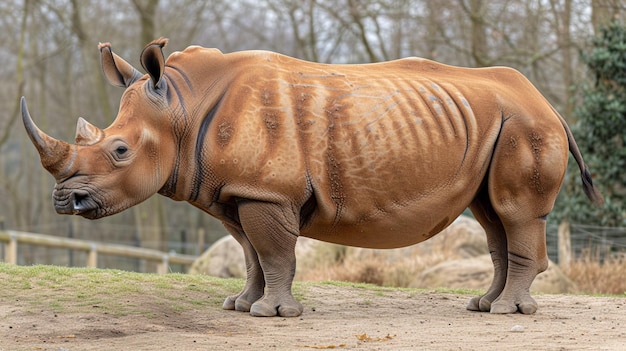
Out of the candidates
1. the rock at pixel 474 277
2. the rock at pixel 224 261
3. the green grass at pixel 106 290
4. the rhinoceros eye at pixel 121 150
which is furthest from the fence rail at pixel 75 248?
the rhinoceros eye at pixel 121 150

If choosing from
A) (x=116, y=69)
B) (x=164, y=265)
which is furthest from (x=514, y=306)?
(x=164, y=265)

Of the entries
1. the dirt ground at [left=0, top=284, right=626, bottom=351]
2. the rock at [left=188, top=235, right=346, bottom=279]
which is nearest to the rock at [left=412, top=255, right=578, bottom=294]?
the rock at [left=188, top=235, right=346, bottom=279]

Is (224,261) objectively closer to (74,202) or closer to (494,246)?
(494,246)

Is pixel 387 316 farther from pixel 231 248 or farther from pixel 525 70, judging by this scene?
pixel 525 70

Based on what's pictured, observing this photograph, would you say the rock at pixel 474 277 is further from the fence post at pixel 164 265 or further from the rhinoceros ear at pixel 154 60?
the fence post at pixel 164 265

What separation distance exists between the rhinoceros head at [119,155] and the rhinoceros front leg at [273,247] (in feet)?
2.12

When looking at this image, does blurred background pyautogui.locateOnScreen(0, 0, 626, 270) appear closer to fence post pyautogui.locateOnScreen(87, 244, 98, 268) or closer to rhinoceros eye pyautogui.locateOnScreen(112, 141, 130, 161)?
fence post pyautogui.locateOnScreen(87, 244, 98, 268)

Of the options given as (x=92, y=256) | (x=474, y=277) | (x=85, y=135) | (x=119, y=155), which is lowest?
(x=92, y=256)

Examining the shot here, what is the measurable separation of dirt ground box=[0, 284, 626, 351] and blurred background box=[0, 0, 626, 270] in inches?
273

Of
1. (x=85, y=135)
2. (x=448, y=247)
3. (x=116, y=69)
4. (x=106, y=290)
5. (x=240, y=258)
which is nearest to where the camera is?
(x=85, y=135)

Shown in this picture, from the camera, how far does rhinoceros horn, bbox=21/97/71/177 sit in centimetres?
578

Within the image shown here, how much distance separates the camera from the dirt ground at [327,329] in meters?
5.40

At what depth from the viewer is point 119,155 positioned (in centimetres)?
616

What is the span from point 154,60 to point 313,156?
48.1 inches
